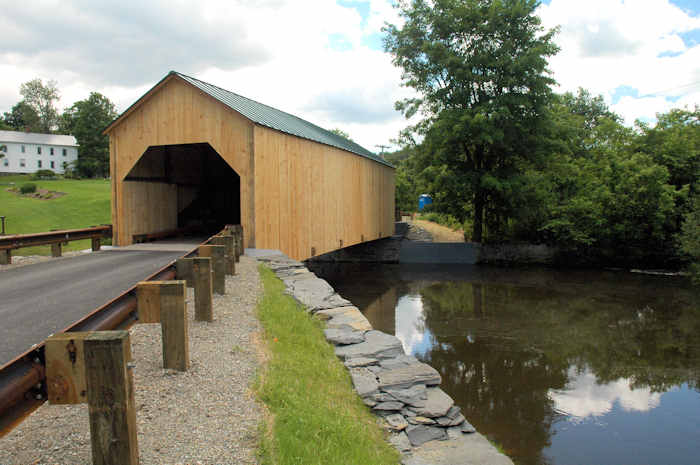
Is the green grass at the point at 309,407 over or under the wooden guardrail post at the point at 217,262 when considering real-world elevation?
under

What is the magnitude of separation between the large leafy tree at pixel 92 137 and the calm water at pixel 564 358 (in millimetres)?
39039

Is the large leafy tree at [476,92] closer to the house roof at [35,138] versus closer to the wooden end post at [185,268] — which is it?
the wooden end post at [185,268]

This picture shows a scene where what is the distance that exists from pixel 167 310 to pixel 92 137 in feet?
166

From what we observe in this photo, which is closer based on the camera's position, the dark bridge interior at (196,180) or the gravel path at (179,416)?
the gravel path at (179,416)

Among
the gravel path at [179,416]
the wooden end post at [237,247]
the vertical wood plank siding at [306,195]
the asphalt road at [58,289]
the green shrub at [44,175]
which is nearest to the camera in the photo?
the gravel path at [179,416]

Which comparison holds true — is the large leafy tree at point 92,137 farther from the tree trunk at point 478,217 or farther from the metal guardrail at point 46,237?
the metal guardrail at point 46,237

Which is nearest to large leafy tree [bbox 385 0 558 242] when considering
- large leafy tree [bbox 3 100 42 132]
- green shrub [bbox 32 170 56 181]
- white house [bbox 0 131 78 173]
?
green shrub [bbox 32 170 56 181]

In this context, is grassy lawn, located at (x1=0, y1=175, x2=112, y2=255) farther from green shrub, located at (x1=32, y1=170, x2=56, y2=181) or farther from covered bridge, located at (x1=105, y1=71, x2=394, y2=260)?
green shrub, located at (x1=32, y1=170, x2=56, y2=181)

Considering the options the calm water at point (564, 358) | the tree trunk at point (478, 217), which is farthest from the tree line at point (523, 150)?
the calm water at point (564, 358)

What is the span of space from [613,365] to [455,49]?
1659 cm

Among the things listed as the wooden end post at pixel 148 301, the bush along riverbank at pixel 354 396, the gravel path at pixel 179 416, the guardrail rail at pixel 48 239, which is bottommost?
the bush along riverbank at pixel 354 396

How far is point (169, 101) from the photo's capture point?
436 inches

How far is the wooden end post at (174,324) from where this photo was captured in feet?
12.1

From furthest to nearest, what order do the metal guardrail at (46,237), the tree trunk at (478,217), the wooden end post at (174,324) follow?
the tree trunk at (478,217), the metal guardrail at (46,237), the wooden end post at (174,324)
